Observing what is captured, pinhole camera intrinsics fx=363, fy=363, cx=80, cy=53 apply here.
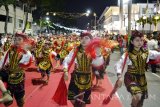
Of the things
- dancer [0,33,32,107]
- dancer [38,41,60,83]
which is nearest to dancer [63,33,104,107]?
dancer [0,33,32,107]

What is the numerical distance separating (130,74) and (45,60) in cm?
856

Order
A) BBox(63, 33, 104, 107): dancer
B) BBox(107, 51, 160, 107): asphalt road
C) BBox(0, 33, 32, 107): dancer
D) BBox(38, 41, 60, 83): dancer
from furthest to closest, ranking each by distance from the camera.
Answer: BBox(38, 41, 60, 83): dancer → BBox(107, 51, 160, 107): asphalt road → BBox(0, 33, 32, 107): dancer → BBox(63, 33, 104, 107): dancer

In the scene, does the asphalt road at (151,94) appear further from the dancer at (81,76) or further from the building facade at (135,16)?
the building facade at (135,16)

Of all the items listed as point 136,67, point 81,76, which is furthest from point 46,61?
point 136,67

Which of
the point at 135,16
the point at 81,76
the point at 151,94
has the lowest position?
the point at 151,94

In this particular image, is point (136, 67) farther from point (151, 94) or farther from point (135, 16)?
point (135, 16)

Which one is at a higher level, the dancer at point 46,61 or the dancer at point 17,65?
the dancer at point 17,65

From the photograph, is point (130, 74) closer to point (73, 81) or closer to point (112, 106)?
point (73, 81)

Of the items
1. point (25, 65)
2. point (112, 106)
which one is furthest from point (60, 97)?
point (112, 106)

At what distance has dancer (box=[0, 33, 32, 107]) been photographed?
7656 mm

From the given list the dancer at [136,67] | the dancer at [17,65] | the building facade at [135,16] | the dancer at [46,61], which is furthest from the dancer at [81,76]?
the building facade at [135,16]

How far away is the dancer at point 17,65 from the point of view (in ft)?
25.1

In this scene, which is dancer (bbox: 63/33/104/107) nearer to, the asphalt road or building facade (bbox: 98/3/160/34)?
the asphalt road

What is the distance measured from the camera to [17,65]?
7.68 m
